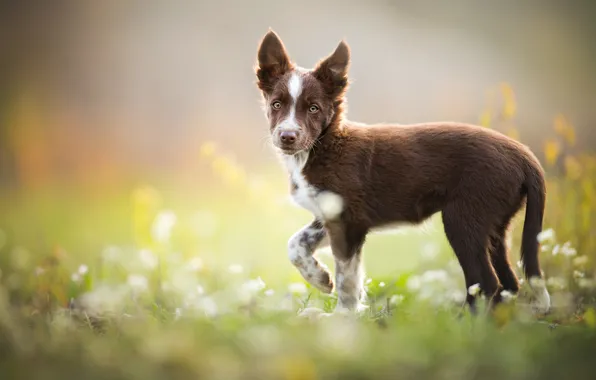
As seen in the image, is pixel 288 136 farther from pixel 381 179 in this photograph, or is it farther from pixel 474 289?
pixel 474 289

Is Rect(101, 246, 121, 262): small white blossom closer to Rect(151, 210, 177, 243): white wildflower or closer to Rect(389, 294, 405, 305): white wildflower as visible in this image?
Rect(151, 210, 177, 243): white wildflower

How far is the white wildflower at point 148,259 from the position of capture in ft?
16.1

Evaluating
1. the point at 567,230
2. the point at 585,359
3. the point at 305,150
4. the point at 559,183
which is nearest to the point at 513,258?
the point at 567,230

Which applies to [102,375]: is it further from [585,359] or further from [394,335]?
[585,359]

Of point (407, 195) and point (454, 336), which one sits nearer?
point (454, 336)

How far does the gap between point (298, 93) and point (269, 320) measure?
167 centimetres

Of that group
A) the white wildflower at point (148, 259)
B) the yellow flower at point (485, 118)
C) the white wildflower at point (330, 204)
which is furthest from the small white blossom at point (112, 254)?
the yellow flower at point (485, 118)

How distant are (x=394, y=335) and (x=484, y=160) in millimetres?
1494

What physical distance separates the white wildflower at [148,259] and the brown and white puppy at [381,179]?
3.27 ft

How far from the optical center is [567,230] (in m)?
6.07

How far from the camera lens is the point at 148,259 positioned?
16.2 feet

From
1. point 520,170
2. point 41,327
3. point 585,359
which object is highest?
point 520,170

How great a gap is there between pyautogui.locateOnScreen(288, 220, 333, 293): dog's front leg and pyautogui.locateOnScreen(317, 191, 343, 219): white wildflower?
1.09 feet

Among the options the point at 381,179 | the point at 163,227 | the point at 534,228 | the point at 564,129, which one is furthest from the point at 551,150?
the point at 163,227
